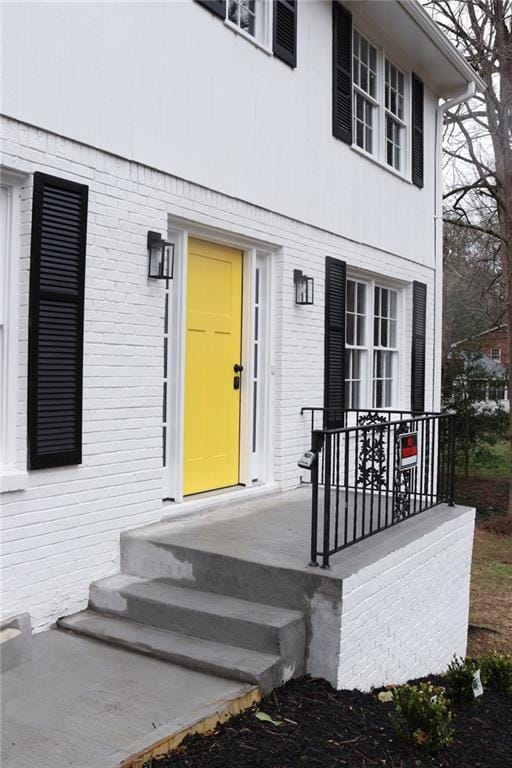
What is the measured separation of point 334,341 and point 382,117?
296 cm

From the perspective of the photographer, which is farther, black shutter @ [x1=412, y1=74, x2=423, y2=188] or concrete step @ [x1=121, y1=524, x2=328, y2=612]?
black shutter @ [x1=412, y1=74, x2=423, y2=188]

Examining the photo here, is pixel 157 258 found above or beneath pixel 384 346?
above

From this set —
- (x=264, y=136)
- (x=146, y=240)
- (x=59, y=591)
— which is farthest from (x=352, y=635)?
(x=264, y=136)

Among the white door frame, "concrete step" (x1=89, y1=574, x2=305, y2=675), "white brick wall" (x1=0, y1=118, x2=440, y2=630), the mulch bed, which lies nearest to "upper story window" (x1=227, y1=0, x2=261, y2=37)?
"white brick wall" (x1=0, y1=118, x2=440, y2=630)

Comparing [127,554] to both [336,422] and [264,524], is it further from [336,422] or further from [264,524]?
[336,422]

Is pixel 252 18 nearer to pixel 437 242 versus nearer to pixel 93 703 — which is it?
pixel 437 242

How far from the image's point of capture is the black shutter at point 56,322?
444 centimetres

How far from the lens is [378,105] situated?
876 centimetres

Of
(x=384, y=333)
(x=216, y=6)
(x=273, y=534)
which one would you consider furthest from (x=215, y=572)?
(x=384, y=333)

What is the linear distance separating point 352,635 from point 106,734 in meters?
1.55

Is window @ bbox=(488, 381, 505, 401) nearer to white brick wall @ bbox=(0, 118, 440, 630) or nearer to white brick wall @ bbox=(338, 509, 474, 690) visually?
white brick wall @ bbox=(338, 509, 474, 690)

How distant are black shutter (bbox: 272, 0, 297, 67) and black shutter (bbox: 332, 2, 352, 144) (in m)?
0.82

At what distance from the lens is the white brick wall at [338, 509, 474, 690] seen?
430cm

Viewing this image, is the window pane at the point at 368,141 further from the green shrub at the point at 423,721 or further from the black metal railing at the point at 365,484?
the green shrub at the point at 423,721
